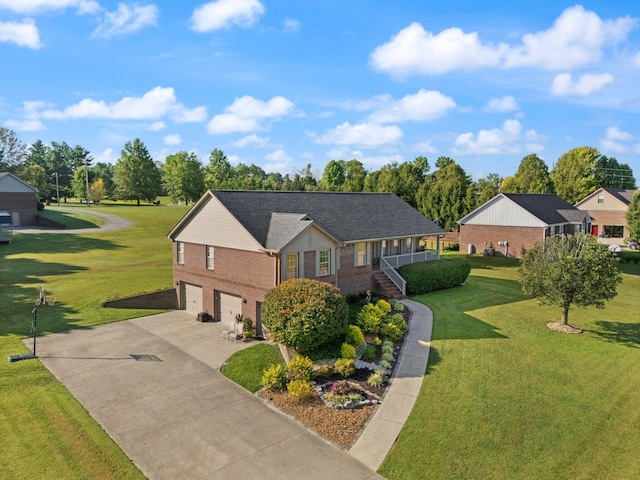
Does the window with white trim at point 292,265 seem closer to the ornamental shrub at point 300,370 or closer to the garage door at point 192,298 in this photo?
the ornamental shrub at point 300,370

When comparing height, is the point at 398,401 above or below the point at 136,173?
below

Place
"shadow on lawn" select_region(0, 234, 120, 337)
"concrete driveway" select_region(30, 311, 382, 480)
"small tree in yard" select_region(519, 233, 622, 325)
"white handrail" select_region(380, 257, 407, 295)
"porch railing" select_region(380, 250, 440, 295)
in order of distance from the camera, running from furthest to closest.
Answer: "porch railing" select_region(380, 250, 440, 295), "white handrail" select_region(380, 257, 407, 295), "shadow on lawn" select_region(0, 234, 120, 337), "small tree in yard" select_region(519, 233, 622, 325), "concrete driveway" select_region(30, 311, 382, 480)

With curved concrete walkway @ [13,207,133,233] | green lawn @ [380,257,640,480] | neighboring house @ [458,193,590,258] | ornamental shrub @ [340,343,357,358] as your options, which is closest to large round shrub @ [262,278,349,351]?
ornamental shrub @ [340,343,357,358]

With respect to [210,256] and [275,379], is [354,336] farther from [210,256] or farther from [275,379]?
[210,256]

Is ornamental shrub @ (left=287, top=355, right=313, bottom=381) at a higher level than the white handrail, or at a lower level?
lower

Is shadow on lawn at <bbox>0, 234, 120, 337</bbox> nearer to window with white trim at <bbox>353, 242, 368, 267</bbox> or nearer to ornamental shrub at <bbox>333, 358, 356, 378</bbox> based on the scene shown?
ornamental shrub at <bbox>333, 358, 356, 378</bbox>

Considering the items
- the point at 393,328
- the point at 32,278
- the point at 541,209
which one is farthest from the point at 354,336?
the point at 541,209

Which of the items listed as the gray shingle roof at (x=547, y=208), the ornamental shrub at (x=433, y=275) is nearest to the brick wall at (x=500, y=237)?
the gray shingle roof at (x=547, y=208)
